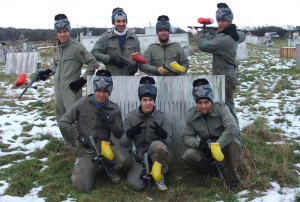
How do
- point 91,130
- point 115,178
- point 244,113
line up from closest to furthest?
point 115,178 < point 91,130 < point 244,113

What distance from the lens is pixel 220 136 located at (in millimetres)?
3971

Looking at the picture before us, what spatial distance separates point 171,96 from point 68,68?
1898 mm

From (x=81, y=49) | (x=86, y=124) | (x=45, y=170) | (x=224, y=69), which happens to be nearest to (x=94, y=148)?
(x=86, y=124)

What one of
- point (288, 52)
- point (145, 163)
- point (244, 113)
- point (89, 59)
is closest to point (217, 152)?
point (145, 163)

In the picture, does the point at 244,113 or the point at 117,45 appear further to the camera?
the point at 244,113

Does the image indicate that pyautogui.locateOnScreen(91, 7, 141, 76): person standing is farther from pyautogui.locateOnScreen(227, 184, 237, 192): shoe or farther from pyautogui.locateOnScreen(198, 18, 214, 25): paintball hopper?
pyautogui.locateOnScreen(227, 184, 237, 192): shoe

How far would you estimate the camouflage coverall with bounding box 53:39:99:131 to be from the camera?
5070 millimetres

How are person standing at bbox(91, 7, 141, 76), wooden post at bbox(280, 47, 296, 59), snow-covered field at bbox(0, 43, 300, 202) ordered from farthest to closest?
1. wooden post at bbox(280, 47, 296, 59)
2. person standing at bbox(91, 7, 141, 76)
3. snow-covered field at bbox(0, 43, 300, 202)

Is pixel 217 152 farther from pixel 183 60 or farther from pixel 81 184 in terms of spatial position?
pixel 183 60

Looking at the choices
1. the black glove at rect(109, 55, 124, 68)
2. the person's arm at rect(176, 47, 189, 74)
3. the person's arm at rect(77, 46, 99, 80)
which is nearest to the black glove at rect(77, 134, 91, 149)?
the person's arm at rect(77, 46, 99, 80)

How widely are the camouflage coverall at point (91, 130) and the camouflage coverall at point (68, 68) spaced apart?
0.78m

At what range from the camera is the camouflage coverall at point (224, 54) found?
464 centimetres

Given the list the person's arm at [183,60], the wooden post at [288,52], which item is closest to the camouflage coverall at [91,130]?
the person's arm at [183,60]

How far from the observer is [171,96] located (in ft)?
15.7
